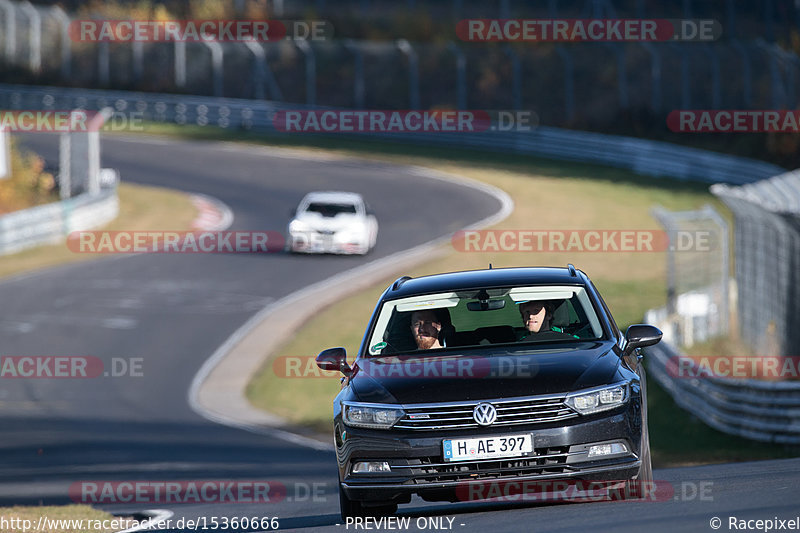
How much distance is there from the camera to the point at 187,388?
21.6 metres

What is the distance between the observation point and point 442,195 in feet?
133

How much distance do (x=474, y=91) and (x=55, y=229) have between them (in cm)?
3018

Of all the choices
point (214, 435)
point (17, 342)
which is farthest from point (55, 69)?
point (214, 435)

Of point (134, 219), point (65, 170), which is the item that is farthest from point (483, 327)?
point (65, 170)

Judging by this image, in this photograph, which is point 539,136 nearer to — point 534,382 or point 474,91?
point 474,91

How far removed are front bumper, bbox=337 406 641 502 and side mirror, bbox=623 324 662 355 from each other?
80 cm

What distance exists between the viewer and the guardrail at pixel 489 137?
4297 cm

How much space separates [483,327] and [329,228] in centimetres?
2237

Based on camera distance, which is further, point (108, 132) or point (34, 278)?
point (108, 132)
